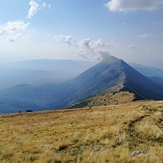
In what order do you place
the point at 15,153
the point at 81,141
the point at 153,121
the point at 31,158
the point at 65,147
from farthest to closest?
the point at 153,121
the point at 81,141
the point at 65,147
the point at 15,153
the point at 31,158

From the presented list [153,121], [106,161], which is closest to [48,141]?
[106,161]

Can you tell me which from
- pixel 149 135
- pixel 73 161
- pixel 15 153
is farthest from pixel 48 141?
pixel 149 135

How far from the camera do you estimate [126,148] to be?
1312 cm

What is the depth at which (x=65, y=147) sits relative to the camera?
47.8ft

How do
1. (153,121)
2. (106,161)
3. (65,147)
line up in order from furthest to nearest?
(153,121), (65,147), (106,161)

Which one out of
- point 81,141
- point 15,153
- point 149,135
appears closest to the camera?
point 15,153

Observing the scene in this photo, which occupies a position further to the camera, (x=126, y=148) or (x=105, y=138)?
(x=105, y=138)

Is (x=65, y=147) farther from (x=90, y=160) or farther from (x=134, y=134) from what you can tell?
(x=134, y=134)

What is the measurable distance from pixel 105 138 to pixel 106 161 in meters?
4.93

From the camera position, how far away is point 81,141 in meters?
15.8

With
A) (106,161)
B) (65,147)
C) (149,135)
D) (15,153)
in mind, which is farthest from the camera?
(149,135)

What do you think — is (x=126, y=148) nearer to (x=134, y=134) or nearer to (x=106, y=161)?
(x=106, y=161)

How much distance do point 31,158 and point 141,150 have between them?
6.64m

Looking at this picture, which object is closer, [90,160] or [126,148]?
[90,160]
